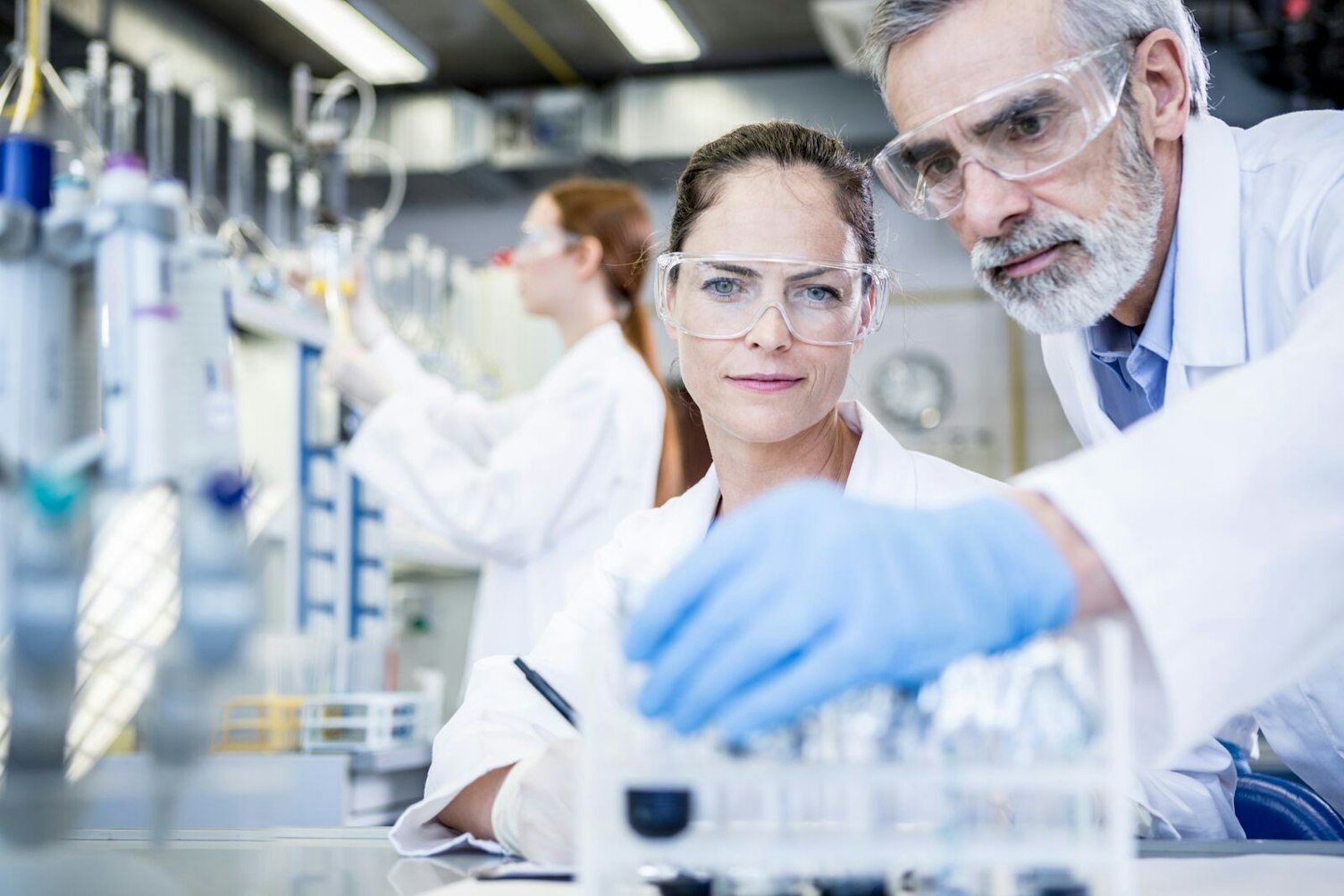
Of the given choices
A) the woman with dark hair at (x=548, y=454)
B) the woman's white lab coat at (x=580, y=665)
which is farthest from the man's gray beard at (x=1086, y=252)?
the woman with dark hair at (x=548, y=454)

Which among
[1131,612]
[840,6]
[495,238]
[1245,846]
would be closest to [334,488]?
[1245,846]

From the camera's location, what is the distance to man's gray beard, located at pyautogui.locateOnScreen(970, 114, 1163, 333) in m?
1.21

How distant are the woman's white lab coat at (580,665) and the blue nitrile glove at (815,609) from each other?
39cm

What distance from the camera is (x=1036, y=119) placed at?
1177 mm

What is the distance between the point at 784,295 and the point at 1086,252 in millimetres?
351

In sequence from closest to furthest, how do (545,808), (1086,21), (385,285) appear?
(545,808) → (1086,21) → (385,285)

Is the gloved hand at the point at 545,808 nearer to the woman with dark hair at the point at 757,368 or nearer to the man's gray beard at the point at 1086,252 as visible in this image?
the woman with dark hair at the point at 757,368

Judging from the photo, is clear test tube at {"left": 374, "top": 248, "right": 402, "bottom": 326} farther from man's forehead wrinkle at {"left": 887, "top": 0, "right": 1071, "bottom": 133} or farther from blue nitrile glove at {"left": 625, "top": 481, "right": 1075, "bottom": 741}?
blue nitrile glove at {"left": 625, "top": 481, "right": 1075, "bottom": 741}

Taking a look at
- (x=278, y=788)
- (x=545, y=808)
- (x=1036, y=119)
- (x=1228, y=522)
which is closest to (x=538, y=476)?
(x=278, y=788)

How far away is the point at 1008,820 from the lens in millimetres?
699

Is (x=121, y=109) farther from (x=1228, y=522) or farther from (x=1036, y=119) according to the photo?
(x=1228, y=522)

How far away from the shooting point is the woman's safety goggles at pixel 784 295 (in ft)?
4.75

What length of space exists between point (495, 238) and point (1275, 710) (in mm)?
5640

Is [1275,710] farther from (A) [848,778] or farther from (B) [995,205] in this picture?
(A) [848,778]
